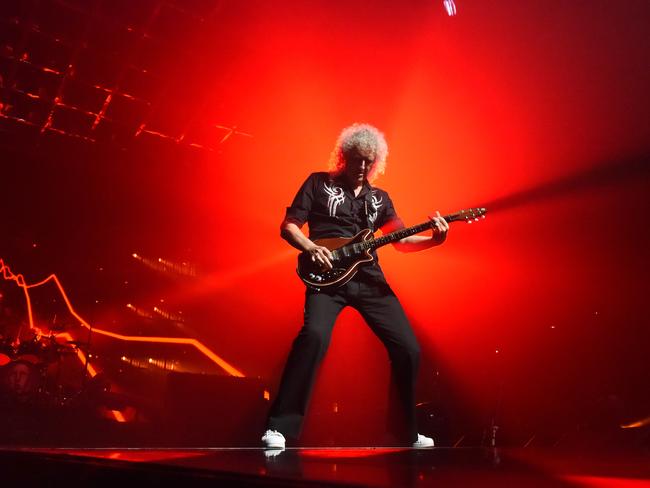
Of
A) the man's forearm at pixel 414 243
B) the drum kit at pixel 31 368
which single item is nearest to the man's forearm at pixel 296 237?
the man's forearm at pixel 414 243

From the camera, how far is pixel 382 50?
5320 millimetres

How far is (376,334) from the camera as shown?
297 centimetres

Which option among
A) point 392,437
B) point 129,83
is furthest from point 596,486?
point 129,83

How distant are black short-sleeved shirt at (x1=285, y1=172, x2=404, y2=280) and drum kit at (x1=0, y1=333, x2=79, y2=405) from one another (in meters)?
5.10

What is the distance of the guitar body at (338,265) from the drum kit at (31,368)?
5143 mm

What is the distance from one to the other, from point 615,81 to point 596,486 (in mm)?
4512

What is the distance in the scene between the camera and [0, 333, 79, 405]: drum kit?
21.1ft

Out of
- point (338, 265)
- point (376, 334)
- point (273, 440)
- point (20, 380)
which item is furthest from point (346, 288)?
point (20, 380)

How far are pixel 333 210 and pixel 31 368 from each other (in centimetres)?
555

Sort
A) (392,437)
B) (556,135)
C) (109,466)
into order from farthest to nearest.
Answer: (556,135) < (392,437) < (109,466)

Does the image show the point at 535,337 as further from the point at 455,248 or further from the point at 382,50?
the point at 382,50

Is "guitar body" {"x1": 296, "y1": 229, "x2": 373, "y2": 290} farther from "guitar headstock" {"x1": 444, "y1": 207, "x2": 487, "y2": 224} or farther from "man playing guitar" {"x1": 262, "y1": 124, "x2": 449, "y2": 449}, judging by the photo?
"guitar headstock" {"x1": 444, "y1": 207, "x2": 487, "y2": 224}

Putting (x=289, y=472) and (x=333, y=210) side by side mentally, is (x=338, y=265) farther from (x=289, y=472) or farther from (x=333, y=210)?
(x=289, y=472)

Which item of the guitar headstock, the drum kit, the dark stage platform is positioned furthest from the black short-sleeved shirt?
the drum kit
